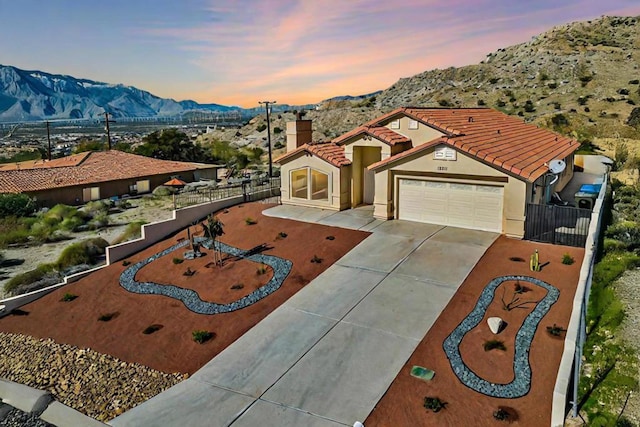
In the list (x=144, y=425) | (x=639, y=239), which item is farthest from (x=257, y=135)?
(x=144, y=425)

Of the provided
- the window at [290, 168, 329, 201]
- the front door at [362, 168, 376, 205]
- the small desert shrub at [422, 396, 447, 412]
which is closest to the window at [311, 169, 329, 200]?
the window at [290, 168, 329, 201]

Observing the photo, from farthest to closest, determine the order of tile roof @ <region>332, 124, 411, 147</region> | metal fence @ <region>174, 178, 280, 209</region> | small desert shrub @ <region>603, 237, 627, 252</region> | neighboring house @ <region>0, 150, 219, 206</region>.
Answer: neighboring house @ <region>0, 150, 219, 206</region> → metal fence @ <region>174, 178, 280, 209</region> → tile roof @ <region>332, 124, 411, 147</region> → small desert shrub @ <region>603, 237, 627, 252</region>

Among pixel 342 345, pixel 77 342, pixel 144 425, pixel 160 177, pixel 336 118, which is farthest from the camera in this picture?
pixel 336 118

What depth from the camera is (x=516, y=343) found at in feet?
42.7

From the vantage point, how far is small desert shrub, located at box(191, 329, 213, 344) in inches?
577

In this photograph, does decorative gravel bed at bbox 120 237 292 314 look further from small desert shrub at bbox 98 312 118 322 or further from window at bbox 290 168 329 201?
window at bbox 290 168 329 201

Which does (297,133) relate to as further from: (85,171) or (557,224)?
(85,171)

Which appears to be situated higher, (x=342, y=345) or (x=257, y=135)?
(x=257, y=135)

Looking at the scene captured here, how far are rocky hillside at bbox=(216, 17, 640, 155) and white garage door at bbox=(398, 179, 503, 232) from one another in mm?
33759

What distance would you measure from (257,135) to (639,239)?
7065 cm

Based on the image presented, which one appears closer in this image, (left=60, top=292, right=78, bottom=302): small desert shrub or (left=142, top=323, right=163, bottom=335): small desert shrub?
(left=142, top=323, right=163, bottom=335): small desert shrub

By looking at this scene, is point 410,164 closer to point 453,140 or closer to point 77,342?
point 453,140

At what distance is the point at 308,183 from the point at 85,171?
29070 mm

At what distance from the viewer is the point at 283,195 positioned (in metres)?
28.7
